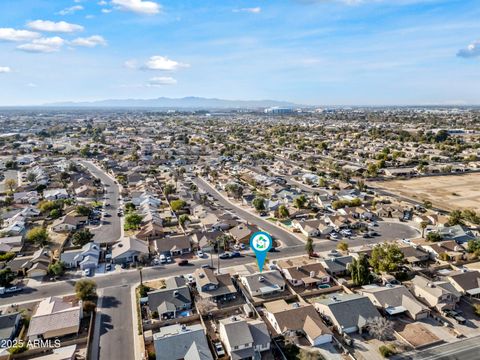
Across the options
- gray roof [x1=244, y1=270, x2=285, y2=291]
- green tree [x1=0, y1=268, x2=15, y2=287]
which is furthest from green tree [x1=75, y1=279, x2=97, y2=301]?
gray roof [x1=244, y1=270, x2=285, y2=291]

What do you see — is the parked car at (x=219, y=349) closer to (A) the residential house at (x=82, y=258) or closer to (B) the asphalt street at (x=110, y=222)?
(A) the residential house at (x=82, y=258)

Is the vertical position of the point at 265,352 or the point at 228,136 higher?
the point at 228,136

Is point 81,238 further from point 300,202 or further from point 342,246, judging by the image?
point 300,202

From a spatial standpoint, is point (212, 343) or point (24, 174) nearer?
point (212, 343)

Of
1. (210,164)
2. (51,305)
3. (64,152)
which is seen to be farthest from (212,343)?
(64,152)

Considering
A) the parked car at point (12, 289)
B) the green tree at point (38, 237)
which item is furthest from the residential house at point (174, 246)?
the green tree at point (38, 237)

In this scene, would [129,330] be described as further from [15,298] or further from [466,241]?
[466,241]

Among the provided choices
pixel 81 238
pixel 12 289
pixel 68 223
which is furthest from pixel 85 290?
pixel 68 223
